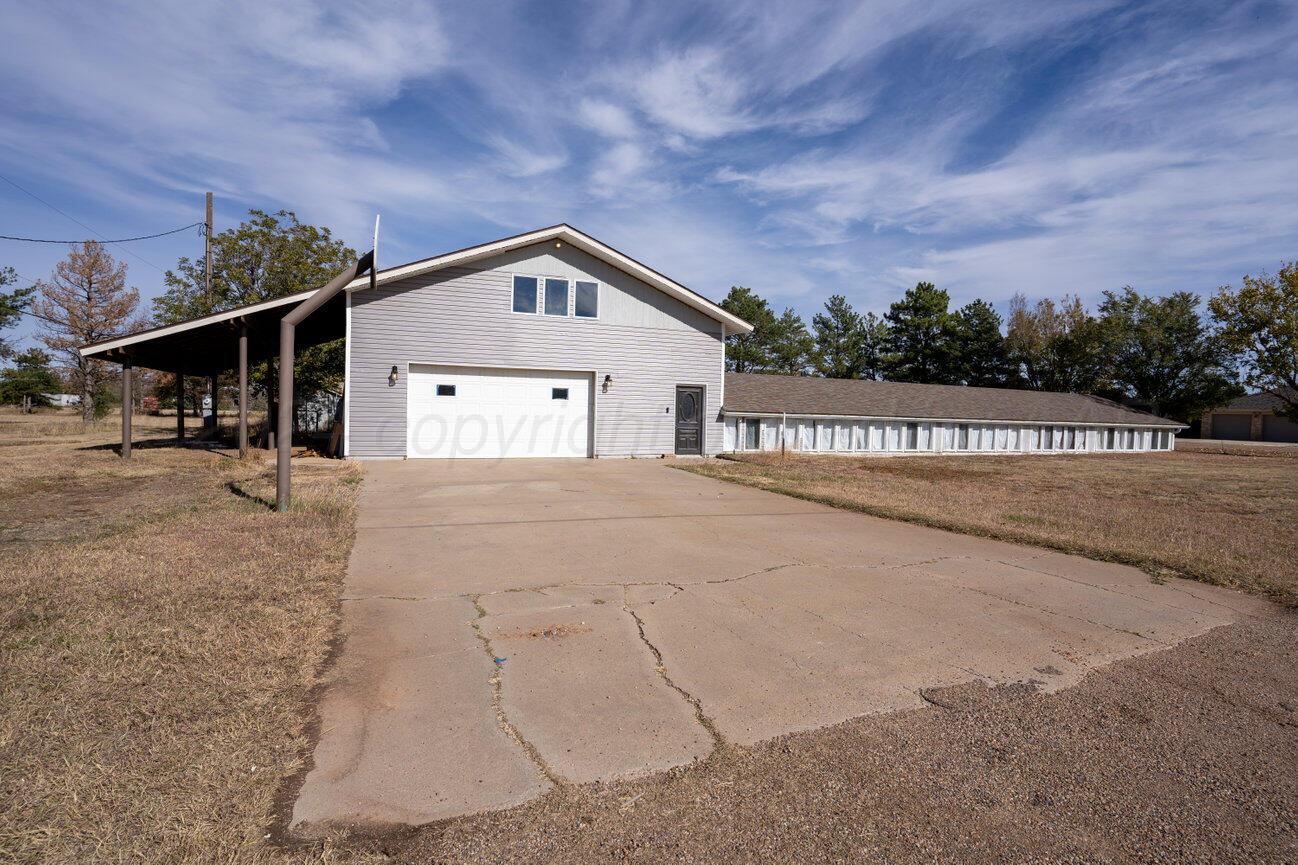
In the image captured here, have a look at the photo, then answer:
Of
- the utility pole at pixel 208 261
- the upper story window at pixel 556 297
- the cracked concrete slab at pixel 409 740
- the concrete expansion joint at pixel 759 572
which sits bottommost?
the cracked concrete slab at pixel 409 740

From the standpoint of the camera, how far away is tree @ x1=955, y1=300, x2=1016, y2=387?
4959cm

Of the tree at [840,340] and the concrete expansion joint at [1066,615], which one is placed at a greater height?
the tree at [840,340]

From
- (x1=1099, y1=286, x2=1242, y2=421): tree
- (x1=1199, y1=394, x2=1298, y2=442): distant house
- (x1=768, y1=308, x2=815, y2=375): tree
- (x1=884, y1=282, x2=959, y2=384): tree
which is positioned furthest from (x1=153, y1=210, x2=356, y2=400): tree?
(x1=1199, y1=394, x2=1298, y2=442): distant house

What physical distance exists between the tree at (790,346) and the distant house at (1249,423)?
31490 mm

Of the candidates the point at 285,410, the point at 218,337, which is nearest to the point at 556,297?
the point at 218,337

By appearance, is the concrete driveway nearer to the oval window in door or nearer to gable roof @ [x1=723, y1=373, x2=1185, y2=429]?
the oval window in door

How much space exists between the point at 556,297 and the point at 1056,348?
149 feet

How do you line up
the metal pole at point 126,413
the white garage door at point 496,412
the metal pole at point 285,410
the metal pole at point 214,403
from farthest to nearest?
the metal pole at point 214,403, the white garage door at point 496,412, the metal pole at point 126,413, the metal pole at point 285,410

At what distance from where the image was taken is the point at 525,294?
55.2 feet

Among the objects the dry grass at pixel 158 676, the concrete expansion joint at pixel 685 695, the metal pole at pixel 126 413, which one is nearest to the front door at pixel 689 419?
the dry grass at pixel 158 676

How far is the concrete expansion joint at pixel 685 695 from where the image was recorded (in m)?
3.07

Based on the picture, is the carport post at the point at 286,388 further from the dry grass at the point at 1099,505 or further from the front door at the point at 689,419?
the front door at the point at 689,419

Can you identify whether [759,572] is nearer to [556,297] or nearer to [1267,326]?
[556,297]

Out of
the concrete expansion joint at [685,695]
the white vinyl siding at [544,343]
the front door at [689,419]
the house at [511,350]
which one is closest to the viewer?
the concrete expansion joint at [685,695]
